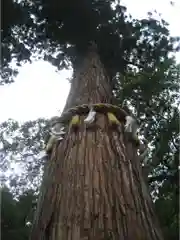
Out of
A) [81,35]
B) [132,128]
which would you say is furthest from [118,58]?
[132,128]

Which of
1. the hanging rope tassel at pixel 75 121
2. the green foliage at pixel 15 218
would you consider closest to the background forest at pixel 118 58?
the green foliage at pixel 15 218

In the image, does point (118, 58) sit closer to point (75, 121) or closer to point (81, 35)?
point (81, 35)

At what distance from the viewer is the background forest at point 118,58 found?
7.34 m

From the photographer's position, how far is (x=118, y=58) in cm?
805

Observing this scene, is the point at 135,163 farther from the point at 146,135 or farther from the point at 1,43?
the point at 1,43

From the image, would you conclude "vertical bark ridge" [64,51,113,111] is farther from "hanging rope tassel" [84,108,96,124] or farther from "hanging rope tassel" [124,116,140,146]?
"hanging rope tassel" [124,116,140,146]

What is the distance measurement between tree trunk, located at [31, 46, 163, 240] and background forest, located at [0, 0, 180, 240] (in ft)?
12.3

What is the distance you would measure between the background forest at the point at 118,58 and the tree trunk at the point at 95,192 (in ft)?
12.3

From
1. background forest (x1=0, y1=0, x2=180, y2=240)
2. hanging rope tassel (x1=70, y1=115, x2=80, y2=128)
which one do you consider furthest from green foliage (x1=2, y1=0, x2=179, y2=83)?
hanging rope tassel (x1=70, y1=115, x2=80, y2=128)

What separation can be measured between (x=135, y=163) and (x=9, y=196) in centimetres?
483

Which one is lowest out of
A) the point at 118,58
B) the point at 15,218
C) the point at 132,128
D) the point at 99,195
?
the point at 99,195

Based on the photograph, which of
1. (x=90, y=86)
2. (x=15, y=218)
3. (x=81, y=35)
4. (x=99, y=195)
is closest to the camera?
(x=99, y=195)

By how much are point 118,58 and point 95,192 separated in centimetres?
575

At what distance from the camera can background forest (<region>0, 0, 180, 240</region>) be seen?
734 centimetres
